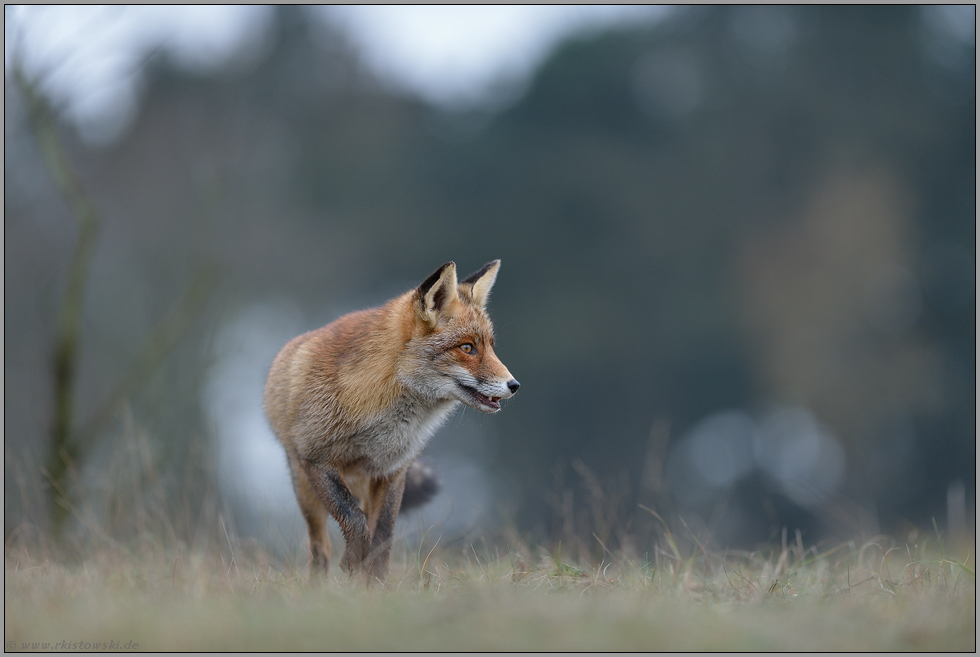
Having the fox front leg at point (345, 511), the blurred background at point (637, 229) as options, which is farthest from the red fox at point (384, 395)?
the blurred background at point (637, 229)

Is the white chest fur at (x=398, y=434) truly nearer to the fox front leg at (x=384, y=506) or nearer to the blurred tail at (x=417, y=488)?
the fox front leg at (x=384, y=506)

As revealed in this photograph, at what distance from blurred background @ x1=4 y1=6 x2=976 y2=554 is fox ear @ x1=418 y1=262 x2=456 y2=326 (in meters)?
15.2

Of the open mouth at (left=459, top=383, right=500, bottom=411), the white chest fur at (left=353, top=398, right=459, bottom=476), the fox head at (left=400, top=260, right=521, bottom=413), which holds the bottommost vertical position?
the white chest fur at (left=353, top=398, right=459, bottom=476)

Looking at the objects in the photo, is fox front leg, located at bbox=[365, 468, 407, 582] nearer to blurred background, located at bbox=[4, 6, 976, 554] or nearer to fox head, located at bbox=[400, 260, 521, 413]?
fox head, located at bbox=[400, 260, 521, 413]

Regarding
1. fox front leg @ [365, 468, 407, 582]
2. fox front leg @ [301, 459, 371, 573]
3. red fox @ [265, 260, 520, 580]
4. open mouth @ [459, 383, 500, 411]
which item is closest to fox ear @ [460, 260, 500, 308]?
red fox @ [265, 260, 520, 580]

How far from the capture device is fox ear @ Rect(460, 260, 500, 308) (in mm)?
7379

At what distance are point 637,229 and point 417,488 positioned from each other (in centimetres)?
2616

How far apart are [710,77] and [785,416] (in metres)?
13.5

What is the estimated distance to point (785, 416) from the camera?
30016 mm

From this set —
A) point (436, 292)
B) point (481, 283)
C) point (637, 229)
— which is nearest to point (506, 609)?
point (436, 292)

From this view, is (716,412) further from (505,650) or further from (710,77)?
(505,650)

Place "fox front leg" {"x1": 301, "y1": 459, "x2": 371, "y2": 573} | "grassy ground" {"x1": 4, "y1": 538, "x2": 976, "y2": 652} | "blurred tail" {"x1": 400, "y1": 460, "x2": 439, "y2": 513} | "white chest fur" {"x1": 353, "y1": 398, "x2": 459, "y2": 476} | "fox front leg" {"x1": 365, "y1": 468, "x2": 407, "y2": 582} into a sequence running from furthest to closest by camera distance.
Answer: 1. "blurred tail" {"x1": 400, "y1": 460, "x2": 439, "y2": 513}
2. "fox front leg" {"x1": 365, "y1": 468, "x2": 407, "y2": 582}
3. "white chest fur" {"x1": 353, "y1": 398, "x2": 459, "y2": 476}
4. "fox front leg" {"x1": 301, "y1": 459, "x2": 371, "y2": 573}
5. "grassy ground" {"x1": 4, "y1": 538, "x2": 976, "y2": 652}

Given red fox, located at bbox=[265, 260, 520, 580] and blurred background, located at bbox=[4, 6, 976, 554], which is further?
blurred background, located at bbox=[4, 6, 976, 554]

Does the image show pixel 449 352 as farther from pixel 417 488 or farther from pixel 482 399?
pixel 417 488
